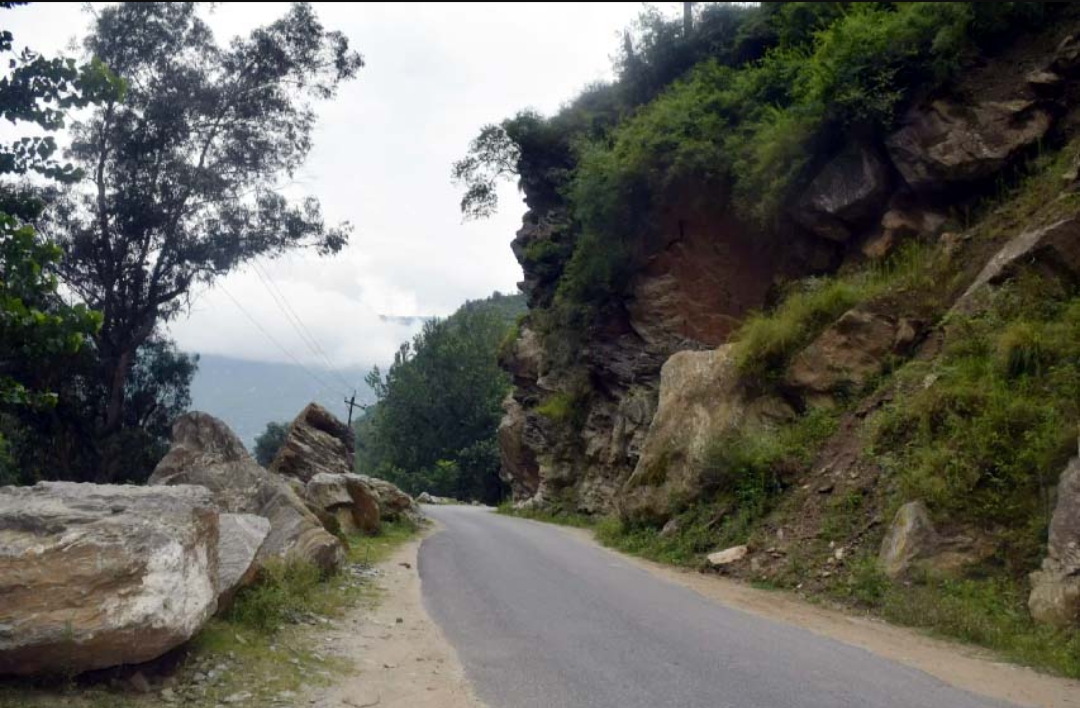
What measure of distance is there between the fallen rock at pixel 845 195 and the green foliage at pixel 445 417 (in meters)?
44.5

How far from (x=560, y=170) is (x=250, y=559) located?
1011 inches

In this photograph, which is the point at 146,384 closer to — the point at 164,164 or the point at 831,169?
the point at 164,164

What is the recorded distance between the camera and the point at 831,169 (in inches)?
671

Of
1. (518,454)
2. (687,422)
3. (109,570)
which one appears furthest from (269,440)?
(109,570)

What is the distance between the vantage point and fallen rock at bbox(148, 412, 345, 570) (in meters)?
10.5

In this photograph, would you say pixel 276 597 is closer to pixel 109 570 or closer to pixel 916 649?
pixel 109 570

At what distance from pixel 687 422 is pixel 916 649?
335 inches

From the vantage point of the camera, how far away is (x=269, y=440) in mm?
72438

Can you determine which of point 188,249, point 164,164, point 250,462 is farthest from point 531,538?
point 164,164

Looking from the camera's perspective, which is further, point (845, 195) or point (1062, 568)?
point (845, 195)

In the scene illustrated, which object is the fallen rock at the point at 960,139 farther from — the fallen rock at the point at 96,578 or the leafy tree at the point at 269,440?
the leafy tree at the point at 269,440

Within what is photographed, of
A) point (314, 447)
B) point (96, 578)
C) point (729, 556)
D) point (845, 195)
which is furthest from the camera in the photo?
point (314, 447)

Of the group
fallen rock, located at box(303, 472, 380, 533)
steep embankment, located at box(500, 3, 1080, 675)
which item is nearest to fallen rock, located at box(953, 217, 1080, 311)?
steep embankment, located at box(500, 3, 1080, 675)

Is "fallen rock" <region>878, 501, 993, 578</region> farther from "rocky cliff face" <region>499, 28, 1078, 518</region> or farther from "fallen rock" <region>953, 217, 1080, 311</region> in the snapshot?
"rocky cliff face" <region>499, 28, 1078, 518</region>
